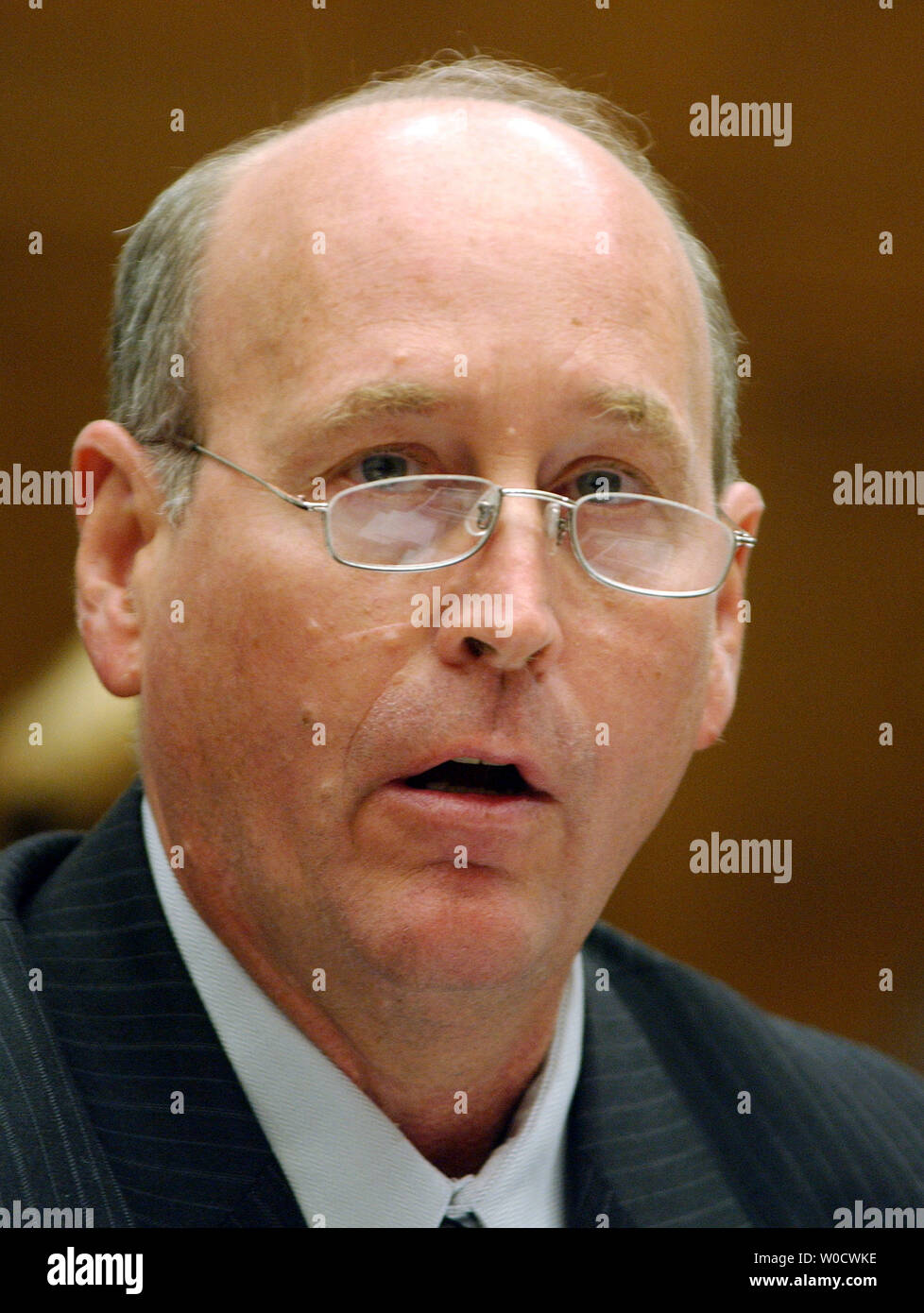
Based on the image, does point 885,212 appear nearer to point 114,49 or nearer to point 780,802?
point 780,802

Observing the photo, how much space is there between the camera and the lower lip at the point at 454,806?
1.40 metres

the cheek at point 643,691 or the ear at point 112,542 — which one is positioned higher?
the ear at point 112,542

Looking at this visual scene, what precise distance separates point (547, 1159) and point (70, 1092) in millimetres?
601

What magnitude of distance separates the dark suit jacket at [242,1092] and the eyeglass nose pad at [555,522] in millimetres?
614

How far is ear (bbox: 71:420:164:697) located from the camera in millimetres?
1639

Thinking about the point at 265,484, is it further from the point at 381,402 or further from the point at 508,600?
the point at 508,600

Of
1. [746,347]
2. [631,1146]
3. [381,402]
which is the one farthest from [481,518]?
[746,347]

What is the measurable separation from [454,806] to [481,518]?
297 mm

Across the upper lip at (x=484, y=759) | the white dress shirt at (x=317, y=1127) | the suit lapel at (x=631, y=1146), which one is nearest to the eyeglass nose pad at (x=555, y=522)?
the upper lip at (x=484, y=759)

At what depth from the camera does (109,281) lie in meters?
2.74

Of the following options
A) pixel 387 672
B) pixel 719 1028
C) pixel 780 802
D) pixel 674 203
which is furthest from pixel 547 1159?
pixel 780 802

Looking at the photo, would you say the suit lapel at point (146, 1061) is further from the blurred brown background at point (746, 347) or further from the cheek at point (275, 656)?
the blurred brown background at point (746, 347)

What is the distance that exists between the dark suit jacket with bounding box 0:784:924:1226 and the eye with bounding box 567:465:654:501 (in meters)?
0.66
